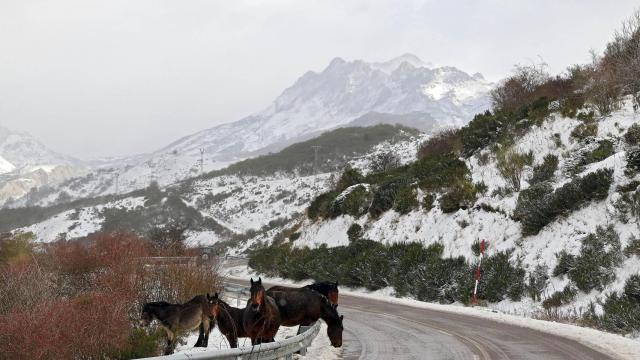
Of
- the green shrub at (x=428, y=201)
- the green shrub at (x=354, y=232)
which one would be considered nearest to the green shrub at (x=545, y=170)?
the green shrub at (x=428, y=201)

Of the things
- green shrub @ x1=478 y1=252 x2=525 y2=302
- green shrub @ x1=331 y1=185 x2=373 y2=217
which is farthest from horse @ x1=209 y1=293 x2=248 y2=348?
green shrub @ x1=331 y1=185 x2=373 y2=217

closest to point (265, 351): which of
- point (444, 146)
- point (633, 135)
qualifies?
point (633, 135)

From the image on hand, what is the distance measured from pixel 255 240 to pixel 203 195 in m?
65.1

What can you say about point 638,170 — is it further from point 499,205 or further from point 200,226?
point 200,226

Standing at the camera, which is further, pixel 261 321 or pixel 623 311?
pixel 623 311

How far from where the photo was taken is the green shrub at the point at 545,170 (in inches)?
994

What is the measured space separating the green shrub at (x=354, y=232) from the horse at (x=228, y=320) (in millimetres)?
22904

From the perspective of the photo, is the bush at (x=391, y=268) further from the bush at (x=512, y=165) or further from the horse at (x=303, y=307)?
the horse at (x=303, y=307)

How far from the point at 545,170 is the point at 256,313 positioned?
20.7m

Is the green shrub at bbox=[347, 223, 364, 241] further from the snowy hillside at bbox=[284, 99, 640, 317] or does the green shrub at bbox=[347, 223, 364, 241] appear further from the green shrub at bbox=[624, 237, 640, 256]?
the green shrub at bbox=[624, 237, 640, 256]

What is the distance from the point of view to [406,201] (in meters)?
30.1

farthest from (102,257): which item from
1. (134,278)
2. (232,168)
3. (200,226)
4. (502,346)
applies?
(232,168)

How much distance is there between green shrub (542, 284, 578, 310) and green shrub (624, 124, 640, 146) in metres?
8.72

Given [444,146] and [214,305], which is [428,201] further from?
[214,305]
